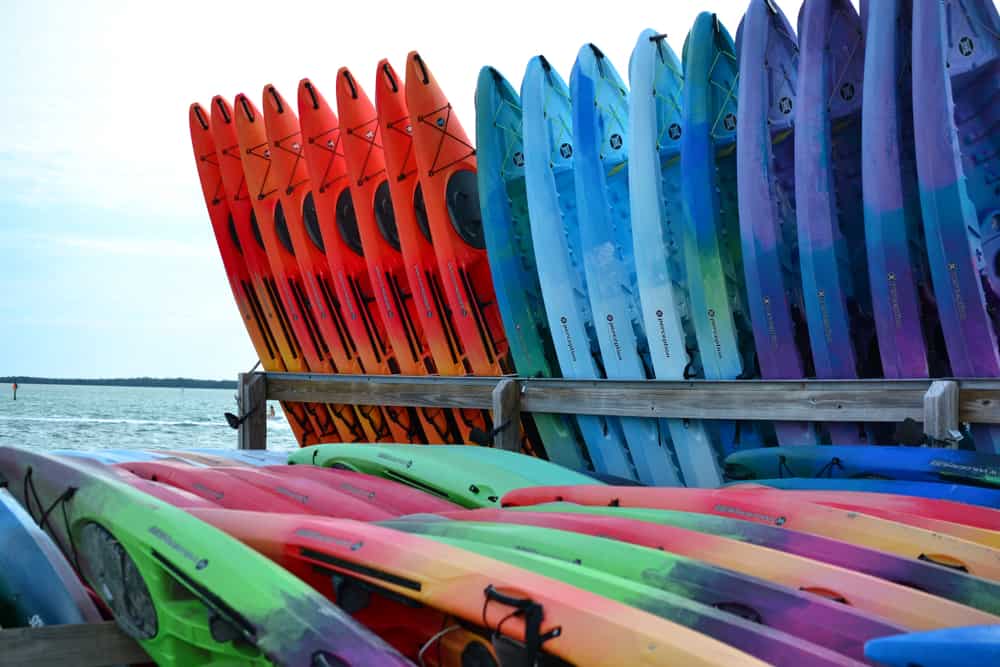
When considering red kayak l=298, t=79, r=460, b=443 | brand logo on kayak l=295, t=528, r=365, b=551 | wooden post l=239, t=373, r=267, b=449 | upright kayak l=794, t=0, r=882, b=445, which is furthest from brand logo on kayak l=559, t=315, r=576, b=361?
brand logo on kayak l=295, t=528, r=365, b=551

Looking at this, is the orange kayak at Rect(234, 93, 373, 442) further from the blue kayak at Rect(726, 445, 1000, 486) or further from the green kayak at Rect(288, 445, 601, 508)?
the blue kayak at Rect(726, 445, 1000, 486)

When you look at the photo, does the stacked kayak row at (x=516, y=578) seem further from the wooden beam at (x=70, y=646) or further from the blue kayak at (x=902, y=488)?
the blue kayak at (x=902, y=488)

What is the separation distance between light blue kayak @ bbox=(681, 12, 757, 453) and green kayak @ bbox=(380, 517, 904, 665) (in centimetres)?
244

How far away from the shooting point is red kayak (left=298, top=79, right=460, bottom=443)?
22.7 ft

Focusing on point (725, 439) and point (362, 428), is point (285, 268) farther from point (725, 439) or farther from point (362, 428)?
point (725, 439)

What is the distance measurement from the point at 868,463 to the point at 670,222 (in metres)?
1.68

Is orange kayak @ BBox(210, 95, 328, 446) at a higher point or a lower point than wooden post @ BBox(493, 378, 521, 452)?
higher

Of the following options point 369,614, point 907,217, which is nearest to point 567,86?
point 907,217

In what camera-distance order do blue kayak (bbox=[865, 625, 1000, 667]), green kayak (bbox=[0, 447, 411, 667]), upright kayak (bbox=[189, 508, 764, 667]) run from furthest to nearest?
green kayak (bbox=[0, 447, 411, 667]) → upright kayak (bbox=[189, 508, 764, 667]) → blue kayak (bbox=[865, 625, 1000, 667])

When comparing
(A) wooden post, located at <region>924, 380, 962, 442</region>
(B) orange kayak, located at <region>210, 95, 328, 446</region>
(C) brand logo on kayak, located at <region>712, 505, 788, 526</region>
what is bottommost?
(C) brand logo on kayak, located at <region>712, 505, 788, 526</region>

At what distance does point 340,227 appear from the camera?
22.9 ft

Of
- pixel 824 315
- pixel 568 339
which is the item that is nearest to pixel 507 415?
pixel 568 339

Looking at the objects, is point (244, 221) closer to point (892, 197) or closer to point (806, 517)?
point (892, 197)

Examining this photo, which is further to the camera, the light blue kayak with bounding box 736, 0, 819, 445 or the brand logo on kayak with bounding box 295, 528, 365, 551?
the light blue kayak with bounding box 736, 0, 819, 445
